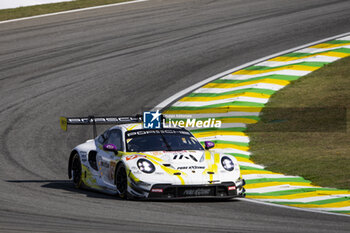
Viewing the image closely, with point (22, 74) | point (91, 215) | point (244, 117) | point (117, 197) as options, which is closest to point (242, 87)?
point (244, 117)

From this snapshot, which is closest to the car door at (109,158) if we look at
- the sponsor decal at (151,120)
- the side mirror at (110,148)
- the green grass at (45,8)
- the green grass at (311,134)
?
the side mirror at (110,148)

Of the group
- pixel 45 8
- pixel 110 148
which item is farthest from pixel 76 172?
pixel 45 8

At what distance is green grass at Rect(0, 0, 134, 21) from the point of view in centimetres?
2862

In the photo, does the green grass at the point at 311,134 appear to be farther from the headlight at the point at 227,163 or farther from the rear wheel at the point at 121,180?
the rear wheel at the point at 121,180

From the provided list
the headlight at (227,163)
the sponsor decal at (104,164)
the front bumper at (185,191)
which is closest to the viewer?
the front bumper at (185,191)

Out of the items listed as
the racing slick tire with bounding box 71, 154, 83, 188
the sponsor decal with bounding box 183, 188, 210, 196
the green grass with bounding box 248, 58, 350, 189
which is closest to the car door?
the racing slick tire with bounding box 71, 154, 83, 188

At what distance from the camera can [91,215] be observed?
29.8 feet

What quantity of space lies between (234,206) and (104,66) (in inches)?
518

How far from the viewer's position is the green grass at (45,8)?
28625mm

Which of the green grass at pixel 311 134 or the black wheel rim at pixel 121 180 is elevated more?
the green grass at pixel 311 134

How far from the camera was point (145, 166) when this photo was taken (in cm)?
1090

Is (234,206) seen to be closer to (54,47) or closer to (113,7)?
(54,47)

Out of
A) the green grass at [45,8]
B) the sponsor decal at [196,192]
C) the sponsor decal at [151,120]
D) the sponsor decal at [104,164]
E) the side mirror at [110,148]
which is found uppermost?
the green grass at [45,8]

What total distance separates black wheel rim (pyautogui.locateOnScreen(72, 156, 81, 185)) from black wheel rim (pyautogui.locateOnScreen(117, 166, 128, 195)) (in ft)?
5.68
